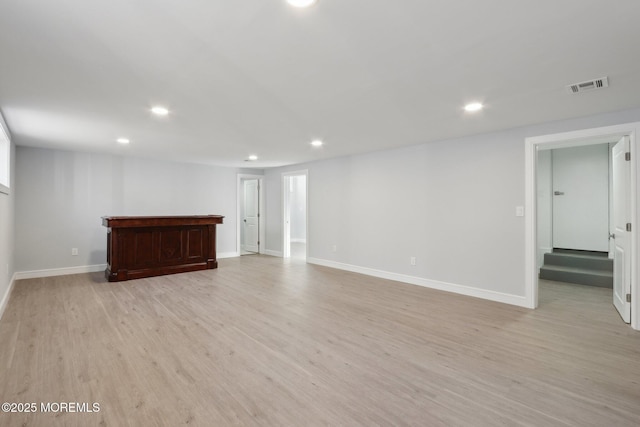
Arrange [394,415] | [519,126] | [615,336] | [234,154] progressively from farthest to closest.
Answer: [234,154], [519,126], [615,336], [394,415]

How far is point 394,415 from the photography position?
1.79 meters

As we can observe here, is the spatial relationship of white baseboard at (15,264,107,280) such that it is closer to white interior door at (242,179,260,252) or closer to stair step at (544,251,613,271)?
white interior door at (242,179,260,252)

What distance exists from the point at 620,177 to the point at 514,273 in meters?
1.52

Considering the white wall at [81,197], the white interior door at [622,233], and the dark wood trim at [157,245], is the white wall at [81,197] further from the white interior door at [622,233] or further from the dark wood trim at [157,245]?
the white interior door at [622,233]

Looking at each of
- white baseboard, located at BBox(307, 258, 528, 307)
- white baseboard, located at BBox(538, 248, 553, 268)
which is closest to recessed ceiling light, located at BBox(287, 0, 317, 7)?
white baseboard, located at BBox(307, 258, 528, 307)

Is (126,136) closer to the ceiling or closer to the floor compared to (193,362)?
closer to the ceiling

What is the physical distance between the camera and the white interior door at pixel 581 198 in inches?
216

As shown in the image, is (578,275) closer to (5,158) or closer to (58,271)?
(5,158)

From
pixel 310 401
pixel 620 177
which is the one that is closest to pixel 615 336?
pixel 620 177

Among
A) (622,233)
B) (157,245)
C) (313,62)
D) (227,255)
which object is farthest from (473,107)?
(227,255)

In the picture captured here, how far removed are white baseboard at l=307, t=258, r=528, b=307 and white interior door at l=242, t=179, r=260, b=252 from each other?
2.73m

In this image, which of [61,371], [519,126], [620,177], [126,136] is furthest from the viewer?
[126,136]

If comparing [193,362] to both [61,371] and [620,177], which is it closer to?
[61,371]

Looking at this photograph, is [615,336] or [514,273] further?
[514,273]
